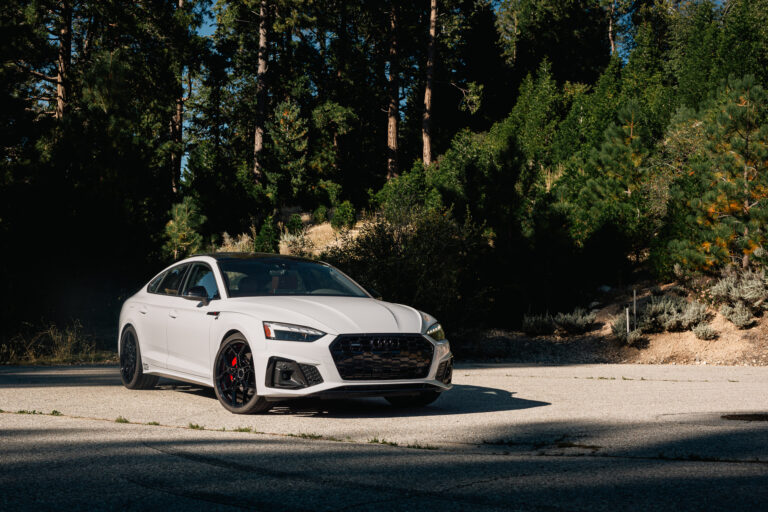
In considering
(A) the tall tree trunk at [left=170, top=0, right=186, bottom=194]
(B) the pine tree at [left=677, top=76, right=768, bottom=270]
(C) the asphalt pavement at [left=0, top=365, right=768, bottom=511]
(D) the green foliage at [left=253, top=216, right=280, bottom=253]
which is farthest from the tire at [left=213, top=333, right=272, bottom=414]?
(A) the tall tree trunk at [left=170, top=0, right=186, bottom=194]

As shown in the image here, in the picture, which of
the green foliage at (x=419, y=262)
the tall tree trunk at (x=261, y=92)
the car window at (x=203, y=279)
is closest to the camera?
the car window at (x=203, y=279)

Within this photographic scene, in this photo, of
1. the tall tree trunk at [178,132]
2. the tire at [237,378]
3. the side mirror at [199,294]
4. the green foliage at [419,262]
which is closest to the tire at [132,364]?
the side mirror at [199,294]

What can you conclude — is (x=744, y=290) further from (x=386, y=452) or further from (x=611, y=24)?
(x=611, y=24)

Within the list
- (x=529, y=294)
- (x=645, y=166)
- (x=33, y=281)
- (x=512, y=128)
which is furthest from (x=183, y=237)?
(x=512, y=128)

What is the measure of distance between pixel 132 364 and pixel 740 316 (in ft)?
55.0

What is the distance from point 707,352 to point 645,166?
8893 mm

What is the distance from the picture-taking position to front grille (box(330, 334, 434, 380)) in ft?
25.6

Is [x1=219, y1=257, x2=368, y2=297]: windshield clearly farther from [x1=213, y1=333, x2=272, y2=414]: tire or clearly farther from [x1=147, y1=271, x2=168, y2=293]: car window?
[x1=147, y1=271, x2=168, y2=293]: car window

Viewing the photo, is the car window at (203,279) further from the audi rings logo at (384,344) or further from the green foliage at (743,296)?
the green foliage at (743,296)

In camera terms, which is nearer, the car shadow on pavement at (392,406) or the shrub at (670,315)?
the car shadow on pavement at (392,406)

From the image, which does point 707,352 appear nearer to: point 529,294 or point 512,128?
point 529,294

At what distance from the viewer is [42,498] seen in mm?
4789

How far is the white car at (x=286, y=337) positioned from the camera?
25.7 feet

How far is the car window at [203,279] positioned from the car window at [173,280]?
21 cm
